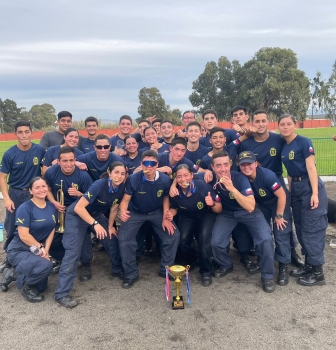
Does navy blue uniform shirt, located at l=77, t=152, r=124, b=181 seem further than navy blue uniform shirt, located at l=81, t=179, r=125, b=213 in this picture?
Yes

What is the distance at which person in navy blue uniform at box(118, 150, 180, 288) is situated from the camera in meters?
4.95

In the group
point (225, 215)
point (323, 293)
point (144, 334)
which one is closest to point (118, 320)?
point (144, 334)

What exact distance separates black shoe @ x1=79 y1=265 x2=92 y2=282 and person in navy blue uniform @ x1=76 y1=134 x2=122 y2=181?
1360 mm

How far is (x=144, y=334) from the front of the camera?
370 centimetres

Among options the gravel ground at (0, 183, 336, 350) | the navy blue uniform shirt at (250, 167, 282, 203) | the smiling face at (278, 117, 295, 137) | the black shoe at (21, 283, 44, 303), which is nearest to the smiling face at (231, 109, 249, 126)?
the smiling face at (278, 117, 295, 137)

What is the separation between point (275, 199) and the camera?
5.12 metres

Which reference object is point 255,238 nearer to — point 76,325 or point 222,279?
point 222,279

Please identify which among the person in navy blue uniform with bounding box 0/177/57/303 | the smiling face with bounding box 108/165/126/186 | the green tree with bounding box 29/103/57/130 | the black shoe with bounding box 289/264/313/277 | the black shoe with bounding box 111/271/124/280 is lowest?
the black shoe with bounding box 111/271/124/280

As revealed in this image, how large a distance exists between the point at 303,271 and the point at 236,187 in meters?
1.51

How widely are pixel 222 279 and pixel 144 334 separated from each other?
5.58 feet

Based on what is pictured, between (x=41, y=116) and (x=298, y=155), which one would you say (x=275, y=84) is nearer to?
(x=298, y=155)

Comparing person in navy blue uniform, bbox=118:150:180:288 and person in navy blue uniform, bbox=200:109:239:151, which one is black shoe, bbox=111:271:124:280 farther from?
person in navy blue uniform, bbox=200:109:239:151

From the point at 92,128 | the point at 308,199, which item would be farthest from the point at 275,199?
the point at 92,128

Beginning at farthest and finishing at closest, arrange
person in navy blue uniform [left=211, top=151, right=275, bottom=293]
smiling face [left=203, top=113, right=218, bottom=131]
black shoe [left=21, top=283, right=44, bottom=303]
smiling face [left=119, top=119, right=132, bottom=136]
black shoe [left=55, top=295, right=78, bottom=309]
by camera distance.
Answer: smiling face [left=119, top=119, right=132, bottom=136] → smiling face [left=203, top=113, right=218, bottom=131] → person in navy blue uniform [left=211, top=151, right=275, bottom=293] → black shoe [left=21, top=283, right=44, bottom=303] → black shoe [left=55, top=295, right=78, bottom=309]
